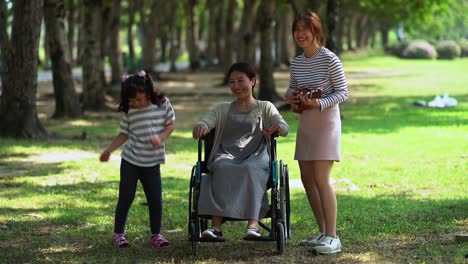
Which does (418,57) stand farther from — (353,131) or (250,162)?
(250,162)

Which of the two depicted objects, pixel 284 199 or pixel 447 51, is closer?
pixel 284 199

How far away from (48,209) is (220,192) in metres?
3.06

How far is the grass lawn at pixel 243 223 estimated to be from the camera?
23.1ft

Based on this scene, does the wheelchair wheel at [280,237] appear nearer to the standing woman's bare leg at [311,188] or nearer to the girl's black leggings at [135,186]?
the standing woman's bare leg at [311,188]

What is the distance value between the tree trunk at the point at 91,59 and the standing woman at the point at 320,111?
1598 centimetres

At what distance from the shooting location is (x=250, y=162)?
6.99 metres

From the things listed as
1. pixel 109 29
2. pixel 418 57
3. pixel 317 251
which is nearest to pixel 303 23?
pixel 317 251

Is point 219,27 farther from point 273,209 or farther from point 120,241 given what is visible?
point 273,209

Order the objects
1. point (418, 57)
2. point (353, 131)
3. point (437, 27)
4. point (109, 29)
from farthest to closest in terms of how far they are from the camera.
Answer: point (437, 27)
point (418, 57)
point (109, 29)
point (353, 131)

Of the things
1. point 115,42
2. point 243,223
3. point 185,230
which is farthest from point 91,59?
point 185,230

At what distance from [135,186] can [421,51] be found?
65.2 m

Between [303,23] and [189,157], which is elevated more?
[303,23]

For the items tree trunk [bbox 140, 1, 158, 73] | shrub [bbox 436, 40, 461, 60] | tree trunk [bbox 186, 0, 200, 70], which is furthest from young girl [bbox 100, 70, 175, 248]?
shrub [bbox 436, 40, 461, 60]

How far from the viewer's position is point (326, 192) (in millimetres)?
7062
